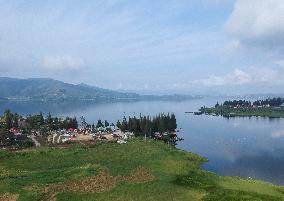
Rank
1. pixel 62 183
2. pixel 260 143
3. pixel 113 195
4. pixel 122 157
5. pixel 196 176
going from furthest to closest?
pixel 260 143 → pixel 122 157 → pixel 196 176 → pixel 62 183 → pixel 113 195

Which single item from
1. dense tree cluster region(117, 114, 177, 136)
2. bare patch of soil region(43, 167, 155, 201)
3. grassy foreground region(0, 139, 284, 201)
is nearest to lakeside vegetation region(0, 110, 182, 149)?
dense tree cluster region(117, 114, 177, 136)

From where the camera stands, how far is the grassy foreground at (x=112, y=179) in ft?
195

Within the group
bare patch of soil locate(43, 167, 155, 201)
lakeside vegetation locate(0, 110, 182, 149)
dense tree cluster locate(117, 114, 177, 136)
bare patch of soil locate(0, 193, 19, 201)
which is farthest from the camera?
dense tree cluster locate(117, 114, 177, 136)

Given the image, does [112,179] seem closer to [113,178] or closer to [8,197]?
[113,178]

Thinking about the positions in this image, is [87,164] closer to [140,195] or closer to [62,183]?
[62,183]

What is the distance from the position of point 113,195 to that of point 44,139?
75.5 meters

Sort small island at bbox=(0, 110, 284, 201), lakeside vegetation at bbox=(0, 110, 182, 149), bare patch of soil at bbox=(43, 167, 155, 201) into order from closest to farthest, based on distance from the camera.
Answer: small island at bbox=(0, 110, 284, 201) < bare patch of soil at bbox=(43, 167, 155, 201) < lakeside vegetation at bbox=(0, 110, 182, 149)

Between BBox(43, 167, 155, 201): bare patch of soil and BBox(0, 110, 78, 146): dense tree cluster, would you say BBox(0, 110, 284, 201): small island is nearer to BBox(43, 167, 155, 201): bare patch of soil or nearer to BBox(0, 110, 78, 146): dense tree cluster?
BBox(43, 167, 155, 201): bare patch of soil

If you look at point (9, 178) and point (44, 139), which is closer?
point (9, 178)

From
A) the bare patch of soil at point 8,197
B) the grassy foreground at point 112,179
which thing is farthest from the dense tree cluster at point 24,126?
the bare patch of soil at point 8,197

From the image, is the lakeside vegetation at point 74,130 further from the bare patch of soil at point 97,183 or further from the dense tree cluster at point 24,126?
the bare patch of soil at point 97,183

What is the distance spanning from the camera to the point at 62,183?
64.0 meters

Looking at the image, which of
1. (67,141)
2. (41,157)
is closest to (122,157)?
(41,157)

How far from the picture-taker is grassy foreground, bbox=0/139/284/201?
195 ft
